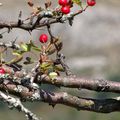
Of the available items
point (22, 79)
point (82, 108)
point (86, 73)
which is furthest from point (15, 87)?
point (86, 73)

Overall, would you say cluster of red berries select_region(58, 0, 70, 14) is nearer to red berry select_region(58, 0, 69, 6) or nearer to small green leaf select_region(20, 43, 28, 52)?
red berry select_region(58, 0, 69, 6)

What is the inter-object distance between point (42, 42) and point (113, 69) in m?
17.8

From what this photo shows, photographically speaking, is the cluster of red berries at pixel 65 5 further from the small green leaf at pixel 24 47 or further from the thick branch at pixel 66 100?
the thick branch at pixel 66 100

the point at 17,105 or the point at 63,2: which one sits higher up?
the point at 63,2

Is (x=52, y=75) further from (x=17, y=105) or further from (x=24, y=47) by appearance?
(x=17, y=105)

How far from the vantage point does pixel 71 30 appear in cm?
2238

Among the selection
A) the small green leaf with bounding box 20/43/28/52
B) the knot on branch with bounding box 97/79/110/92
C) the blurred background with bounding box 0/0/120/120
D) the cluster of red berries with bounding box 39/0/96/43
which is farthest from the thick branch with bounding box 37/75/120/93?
the blurred background with bounding box 0/0/120/120

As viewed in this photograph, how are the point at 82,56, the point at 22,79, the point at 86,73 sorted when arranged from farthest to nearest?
1. the point at 82,56
2. the point at 86,73
3. the point at 22,79

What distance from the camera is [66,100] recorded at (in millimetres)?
2961

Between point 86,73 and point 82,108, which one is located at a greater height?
point 82,108

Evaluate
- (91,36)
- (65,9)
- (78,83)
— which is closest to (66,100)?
(78,83)

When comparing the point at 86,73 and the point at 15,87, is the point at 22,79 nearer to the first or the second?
the point at 15,87

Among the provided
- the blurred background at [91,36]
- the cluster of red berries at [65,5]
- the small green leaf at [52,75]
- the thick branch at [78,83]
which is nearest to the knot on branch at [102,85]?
the thick branch at [78,83]

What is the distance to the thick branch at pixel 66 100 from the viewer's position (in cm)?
289
